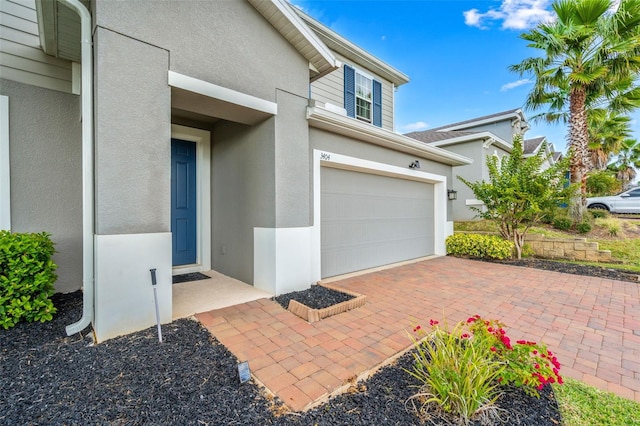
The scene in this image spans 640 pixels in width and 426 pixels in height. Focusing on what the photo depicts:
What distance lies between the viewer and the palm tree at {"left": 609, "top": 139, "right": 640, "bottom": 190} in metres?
23.1

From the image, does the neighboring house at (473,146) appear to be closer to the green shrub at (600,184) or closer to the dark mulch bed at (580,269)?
the dark mulch bed at (580,269)

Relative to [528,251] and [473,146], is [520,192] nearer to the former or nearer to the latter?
[528,251]

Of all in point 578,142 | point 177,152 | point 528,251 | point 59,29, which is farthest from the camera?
point 578,142

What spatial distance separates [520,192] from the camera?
764cm

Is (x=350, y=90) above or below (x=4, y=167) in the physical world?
above

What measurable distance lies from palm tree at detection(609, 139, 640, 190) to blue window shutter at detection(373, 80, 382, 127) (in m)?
25.7

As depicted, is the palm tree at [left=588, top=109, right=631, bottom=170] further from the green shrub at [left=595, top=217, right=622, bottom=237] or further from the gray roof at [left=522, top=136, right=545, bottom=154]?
→ the green shrub at [left=595, top=217, right=622, bottom=237]

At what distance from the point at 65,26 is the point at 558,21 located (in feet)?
42.6

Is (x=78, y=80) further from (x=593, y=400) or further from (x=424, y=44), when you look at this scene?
(x=424, y=44)

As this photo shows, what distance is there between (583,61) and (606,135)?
10.9 metres

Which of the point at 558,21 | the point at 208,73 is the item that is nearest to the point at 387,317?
the point at 208,73

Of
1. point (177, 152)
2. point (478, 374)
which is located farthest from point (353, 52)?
point (478, 374)

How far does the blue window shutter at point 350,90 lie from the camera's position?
8969 millimetres

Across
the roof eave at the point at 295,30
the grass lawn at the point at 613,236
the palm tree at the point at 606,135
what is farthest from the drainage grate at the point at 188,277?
the palm tree at the point at 606,135
